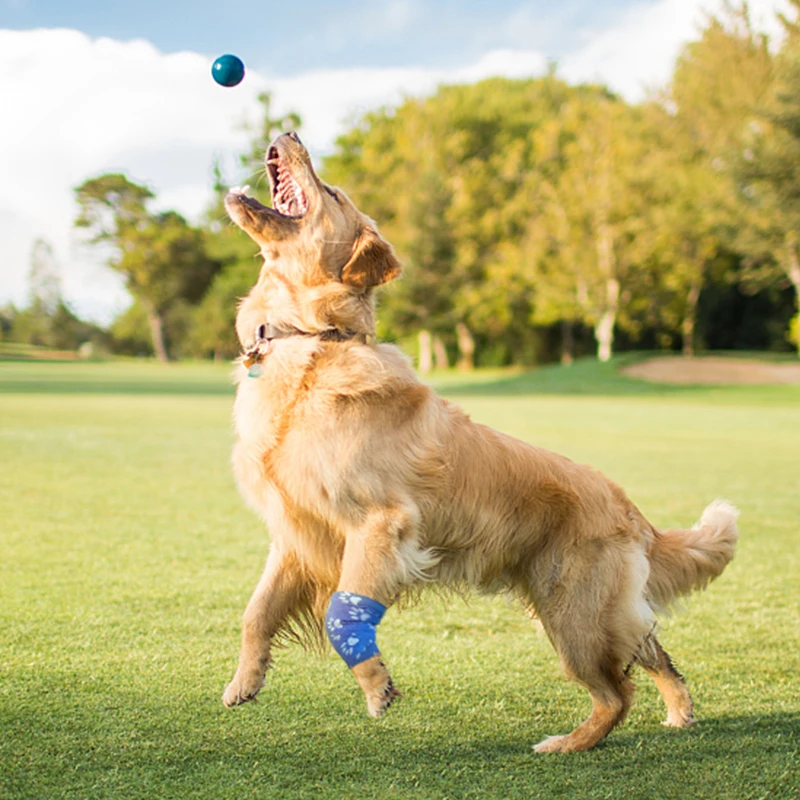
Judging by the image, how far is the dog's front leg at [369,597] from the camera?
285cm

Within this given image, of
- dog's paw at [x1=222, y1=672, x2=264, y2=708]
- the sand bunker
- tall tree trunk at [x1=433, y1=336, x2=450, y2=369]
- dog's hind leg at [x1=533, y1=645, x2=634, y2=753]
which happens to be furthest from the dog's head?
tall tree trunk at [x1=433, y1=336, x2=450, y2=369]

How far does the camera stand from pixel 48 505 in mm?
7406

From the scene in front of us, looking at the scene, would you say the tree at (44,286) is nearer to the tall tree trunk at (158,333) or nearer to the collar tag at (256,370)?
the tall tree trunk at (158,333)

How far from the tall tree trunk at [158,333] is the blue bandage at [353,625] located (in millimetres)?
67190

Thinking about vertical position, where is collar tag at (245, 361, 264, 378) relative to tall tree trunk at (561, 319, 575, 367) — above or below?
above

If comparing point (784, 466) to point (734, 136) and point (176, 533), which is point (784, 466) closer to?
point (176, 533)

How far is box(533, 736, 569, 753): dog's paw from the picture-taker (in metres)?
3.11

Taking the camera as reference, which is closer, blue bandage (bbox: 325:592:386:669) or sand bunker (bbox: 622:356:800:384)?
blue bandage (bbox: 325:592:386:669)

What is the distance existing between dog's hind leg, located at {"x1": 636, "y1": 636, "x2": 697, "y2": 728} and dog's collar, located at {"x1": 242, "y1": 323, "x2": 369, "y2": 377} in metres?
1.72

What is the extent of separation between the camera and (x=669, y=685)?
3.52 m

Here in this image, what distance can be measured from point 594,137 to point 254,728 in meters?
41.1

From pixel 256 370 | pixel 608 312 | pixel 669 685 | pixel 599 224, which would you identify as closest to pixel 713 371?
pixel 608 312

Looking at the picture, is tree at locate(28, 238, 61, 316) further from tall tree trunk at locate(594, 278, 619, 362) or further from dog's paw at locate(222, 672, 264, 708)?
dog's paw at locate(222, 672, 264, 708)

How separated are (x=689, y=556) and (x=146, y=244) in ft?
217
